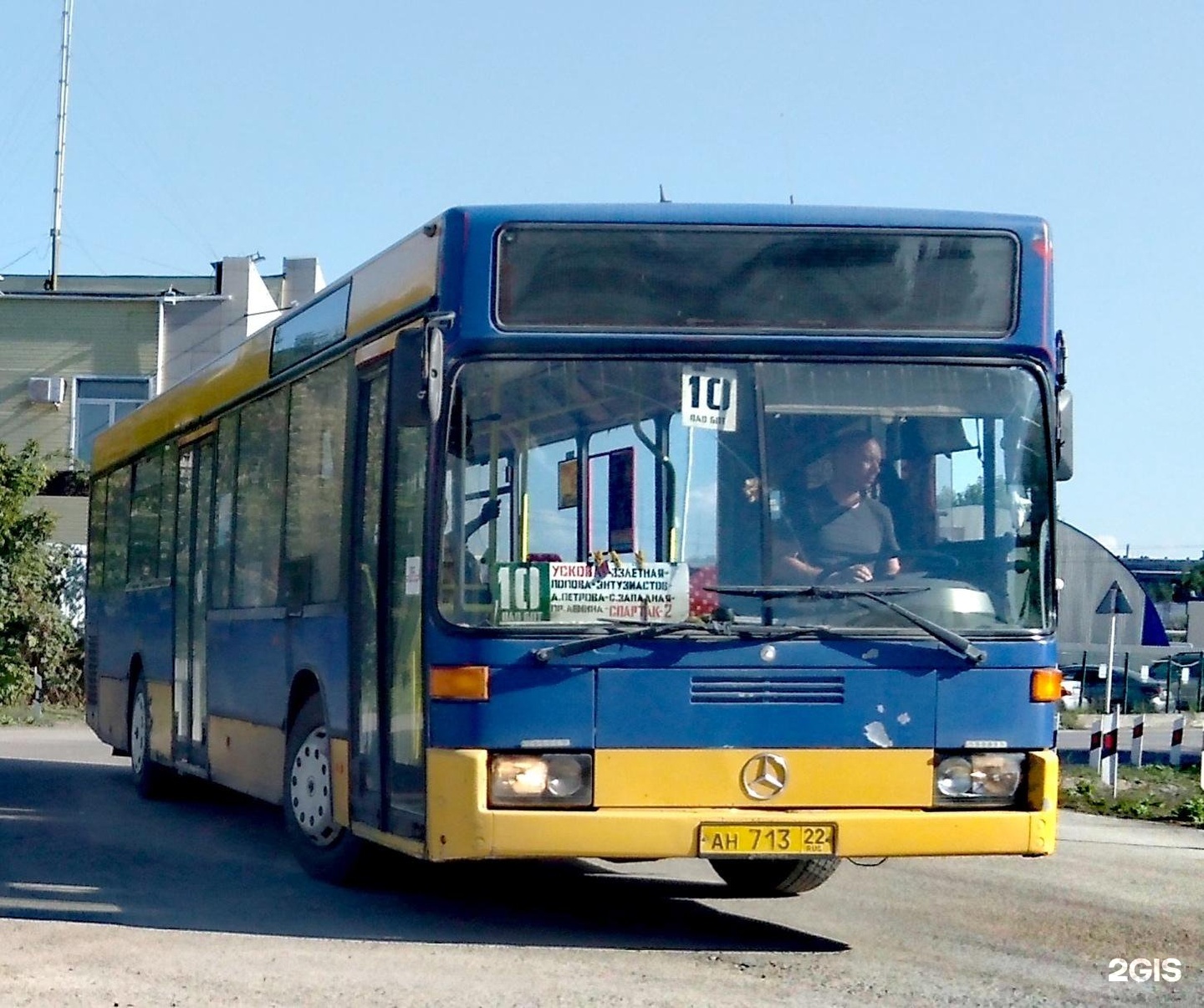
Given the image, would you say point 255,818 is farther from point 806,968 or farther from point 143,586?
point 806,968

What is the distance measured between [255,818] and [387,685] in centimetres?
612

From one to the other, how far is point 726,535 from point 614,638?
632 millimetres

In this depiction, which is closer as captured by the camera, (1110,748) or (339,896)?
(339,896)

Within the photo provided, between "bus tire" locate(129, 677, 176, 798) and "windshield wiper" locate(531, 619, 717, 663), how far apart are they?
8090 mm

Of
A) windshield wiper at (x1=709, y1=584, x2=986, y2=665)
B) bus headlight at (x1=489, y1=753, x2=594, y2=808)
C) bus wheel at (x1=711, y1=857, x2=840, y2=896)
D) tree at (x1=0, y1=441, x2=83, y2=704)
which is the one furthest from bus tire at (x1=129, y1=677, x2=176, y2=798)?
tree at (x1=0, y1=441, x2=83, y2=704)

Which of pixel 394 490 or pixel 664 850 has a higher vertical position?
pixel 394 490

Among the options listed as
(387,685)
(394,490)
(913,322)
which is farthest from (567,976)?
(913,322)

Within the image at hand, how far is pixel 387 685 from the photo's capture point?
905 centimetres

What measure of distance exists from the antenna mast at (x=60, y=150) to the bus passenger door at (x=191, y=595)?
3264 cm

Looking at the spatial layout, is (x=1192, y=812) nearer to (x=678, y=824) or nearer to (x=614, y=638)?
(x=678, y=824)

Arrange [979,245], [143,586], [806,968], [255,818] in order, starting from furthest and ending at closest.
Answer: [143,586] < [255,818] < [979,245] < [806,968]

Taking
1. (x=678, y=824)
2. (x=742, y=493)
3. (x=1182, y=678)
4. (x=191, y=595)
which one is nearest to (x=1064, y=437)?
(x=742, y=493)

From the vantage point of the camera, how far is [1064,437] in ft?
27.9

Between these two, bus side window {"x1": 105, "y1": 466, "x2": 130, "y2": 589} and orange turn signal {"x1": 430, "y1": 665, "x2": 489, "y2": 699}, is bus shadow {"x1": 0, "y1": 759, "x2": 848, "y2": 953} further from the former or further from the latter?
bus side window {"x1": 105, "y1": 466, "x2": 130, "y2": 589}
